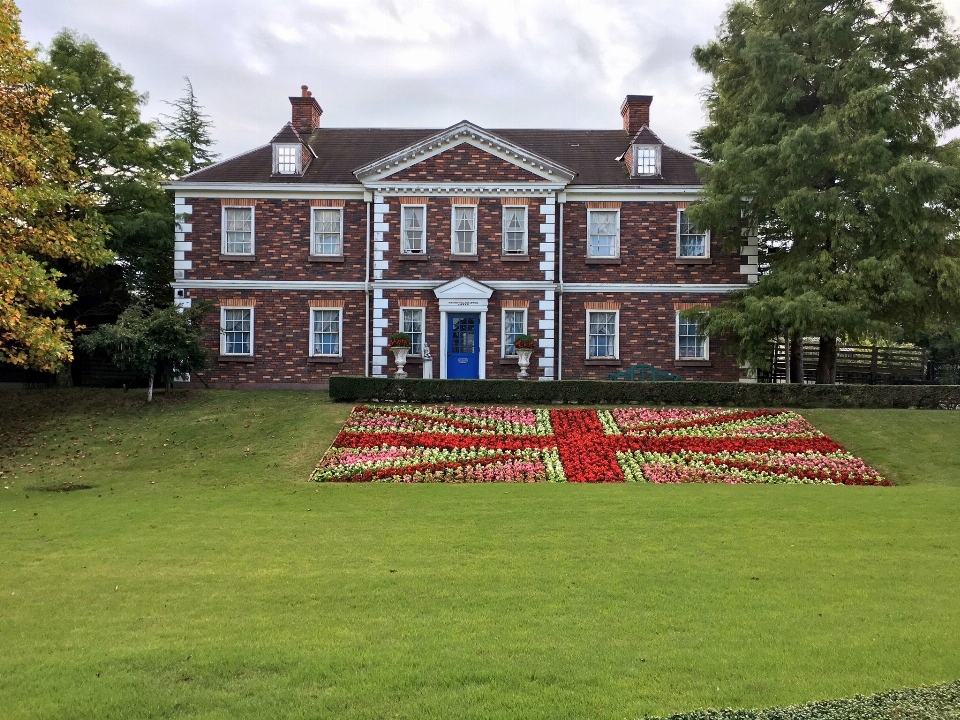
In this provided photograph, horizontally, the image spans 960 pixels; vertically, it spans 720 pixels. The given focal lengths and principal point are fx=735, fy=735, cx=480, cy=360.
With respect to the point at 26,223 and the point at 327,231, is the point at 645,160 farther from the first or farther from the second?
the point at 26,223

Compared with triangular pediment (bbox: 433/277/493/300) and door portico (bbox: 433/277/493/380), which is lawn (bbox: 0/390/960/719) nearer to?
door portico (bbox: 433/277/493/380)

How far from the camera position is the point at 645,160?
26281 mm

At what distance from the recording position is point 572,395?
67.9ft

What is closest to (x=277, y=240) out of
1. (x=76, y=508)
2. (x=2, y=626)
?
(x=76, y=508)

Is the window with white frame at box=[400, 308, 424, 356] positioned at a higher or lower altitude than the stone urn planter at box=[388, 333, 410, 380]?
higher

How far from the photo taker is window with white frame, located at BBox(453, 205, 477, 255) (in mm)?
25281

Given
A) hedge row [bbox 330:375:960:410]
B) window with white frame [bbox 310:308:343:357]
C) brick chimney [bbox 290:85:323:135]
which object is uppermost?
brick chimney [bbox 290:85:323:135]

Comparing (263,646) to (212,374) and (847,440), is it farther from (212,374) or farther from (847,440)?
(212,374)

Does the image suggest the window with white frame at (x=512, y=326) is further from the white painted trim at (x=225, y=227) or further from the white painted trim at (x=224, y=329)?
the white painted trim at (x=225, y=227)

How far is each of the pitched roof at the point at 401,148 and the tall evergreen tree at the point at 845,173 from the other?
3281mm

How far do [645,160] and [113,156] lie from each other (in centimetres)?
1823

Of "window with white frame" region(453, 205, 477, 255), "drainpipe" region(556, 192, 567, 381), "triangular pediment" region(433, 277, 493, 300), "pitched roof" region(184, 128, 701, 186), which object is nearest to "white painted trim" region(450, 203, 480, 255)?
"window with white frame" region(453, 205, 477, 255)

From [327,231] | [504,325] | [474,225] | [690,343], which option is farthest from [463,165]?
[690,343]

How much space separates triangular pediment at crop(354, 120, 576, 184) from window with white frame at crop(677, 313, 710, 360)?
646 centimetres
